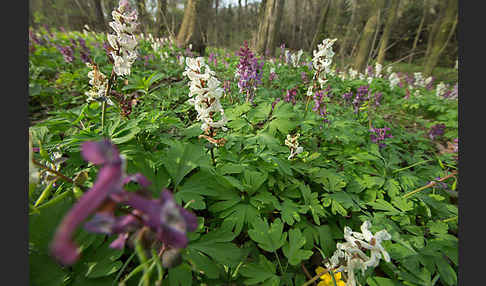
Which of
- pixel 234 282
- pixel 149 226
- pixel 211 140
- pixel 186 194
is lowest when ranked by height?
pixel 234 282

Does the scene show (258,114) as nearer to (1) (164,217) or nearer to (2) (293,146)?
(2) (293,146)

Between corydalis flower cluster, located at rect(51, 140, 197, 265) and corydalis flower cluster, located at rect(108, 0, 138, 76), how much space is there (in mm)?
1420

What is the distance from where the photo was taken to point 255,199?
156 cm

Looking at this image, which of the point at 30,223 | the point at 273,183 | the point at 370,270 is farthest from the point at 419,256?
the point at 30,223

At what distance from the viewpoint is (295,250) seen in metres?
1.35

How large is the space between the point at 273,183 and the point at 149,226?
1.29 meters

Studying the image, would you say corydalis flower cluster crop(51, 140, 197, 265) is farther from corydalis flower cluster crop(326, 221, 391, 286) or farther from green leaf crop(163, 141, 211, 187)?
corydalis flower cluster crop(326, 221, 391, 286)

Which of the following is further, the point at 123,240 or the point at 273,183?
the point at 273,183

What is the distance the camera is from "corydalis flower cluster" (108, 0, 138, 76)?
156 centimetres

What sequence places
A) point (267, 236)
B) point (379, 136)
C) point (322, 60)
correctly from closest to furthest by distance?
point (267, 236) < point (322, 60) < point (379, 136)

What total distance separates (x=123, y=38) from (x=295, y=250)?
2.06 metres

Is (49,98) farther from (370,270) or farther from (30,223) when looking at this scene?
(370,270)

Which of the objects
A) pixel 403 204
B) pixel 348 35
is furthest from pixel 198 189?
pixel 348 35

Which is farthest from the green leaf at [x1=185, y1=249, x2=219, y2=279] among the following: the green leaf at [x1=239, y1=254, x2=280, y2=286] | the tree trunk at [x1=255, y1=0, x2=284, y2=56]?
the tree trunk at [x1=255, y1=0, x2=284, y2=56]
